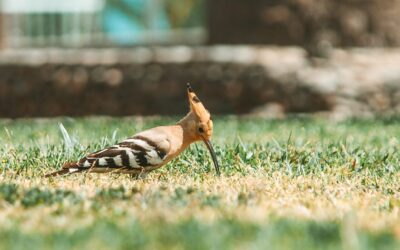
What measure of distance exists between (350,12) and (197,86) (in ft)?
7.35

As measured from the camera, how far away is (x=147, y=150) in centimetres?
523

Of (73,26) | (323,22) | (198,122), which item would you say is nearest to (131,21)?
(73,26)

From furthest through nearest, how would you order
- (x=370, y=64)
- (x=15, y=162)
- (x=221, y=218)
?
(x=370, y=64), (x=15, y=162), (x=221, y=218)

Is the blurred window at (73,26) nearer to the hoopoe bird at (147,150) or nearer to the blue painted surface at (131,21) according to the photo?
the blue painted surface at (131,21)

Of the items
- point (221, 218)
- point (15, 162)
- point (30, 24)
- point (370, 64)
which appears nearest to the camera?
point (221, 218)

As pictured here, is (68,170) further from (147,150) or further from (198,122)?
(198,122)

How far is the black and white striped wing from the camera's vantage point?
17.1ft

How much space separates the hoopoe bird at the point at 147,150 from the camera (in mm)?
5211

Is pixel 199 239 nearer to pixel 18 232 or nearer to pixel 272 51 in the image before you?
pixel 18 232

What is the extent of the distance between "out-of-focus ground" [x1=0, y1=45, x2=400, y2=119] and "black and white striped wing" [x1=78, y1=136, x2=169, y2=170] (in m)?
6.95

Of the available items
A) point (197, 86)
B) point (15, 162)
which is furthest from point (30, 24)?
point (15, 162)

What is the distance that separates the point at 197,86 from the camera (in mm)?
12648

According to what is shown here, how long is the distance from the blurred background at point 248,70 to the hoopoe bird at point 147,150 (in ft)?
20.6

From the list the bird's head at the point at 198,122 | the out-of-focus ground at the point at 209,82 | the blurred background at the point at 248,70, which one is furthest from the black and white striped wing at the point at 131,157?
the out-of-focus ground at the point at 209,82
